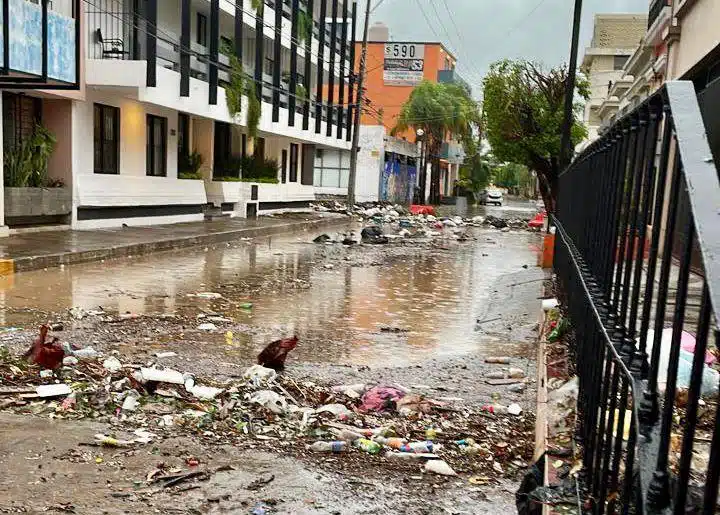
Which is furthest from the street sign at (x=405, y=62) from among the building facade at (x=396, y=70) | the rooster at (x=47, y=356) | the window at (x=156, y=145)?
the rooster at (x=47, y=356)

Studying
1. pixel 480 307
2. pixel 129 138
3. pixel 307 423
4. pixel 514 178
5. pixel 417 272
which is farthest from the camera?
pixel 514 178

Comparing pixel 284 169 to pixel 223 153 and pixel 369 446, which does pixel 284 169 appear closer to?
pixel 223 153

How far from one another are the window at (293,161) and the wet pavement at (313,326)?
70.1 ft

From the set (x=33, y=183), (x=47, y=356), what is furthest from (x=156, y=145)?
(x=47, y=356)

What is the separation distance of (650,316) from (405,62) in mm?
61892

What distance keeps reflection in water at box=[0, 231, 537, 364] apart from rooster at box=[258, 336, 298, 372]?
1.74ft

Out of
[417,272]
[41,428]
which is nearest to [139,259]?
[417,272]

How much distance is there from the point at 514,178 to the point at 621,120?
130649mm

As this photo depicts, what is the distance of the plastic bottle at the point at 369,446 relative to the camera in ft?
14.5

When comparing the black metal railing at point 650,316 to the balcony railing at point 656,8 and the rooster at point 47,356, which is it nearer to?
the rooster at point 47,356

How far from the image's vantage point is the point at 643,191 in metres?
2.55

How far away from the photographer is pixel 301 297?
1083cm

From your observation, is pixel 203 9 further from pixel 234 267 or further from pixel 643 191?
pixel 643 191

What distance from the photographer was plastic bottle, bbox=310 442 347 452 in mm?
4391
